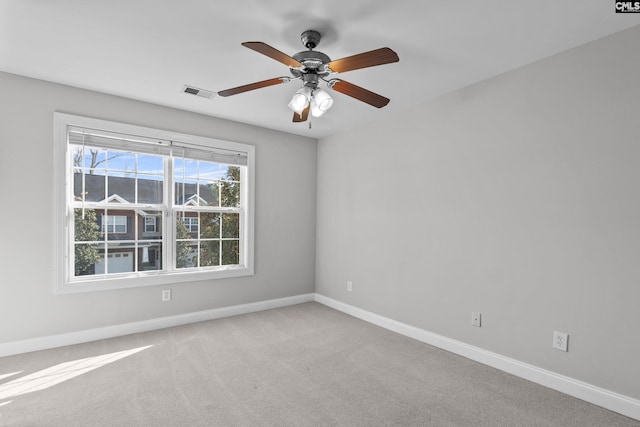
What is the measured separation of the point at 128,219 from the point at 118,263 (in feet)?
1.55

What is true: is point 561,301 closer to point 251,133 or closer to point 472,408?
point 472,408

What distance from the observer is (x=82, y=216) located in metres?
3.23

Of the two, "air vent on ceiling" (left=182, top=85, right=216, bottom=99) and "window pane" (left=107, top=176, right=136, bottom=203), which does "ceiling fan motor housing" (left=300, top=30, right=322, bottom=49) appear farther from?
"window pane" (left=107, top=176, right=136, bottom=203)

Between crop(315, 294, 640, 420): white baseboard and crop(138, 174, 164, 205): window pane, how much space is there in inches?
113

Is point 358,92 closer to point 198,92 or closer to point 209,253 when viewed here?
point 198,92

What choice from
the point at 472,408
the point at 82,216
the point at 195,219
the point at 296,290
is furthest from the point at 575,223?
the point at 82,216

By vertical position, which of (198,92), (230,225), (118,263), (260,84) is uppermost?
(198,92)

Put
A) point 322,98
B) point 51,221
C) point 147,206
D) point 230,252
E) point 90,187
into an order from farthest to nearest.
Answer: point 230,252 < point 147,206 < point 90,187 < point 51,221 < point 322,98

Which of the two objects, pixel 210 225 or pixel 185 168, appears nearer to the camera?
pixel 185 168

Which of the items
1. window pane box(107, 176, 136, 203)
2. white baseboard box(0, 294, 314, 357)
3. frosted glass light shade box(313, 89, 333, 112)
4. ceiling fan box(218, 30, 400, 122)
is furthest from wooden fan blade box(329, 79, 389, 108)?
white baseboard box(0, 294, 314, 357)

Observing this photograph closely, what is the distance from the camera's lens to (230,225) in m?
4.22

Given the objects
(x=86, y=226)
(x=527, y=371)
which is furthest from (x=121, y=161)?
(x=527, y=371)

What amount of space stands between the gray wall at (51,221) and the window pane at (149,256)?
25cm

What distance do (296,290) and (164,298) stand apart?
69.8 inches
